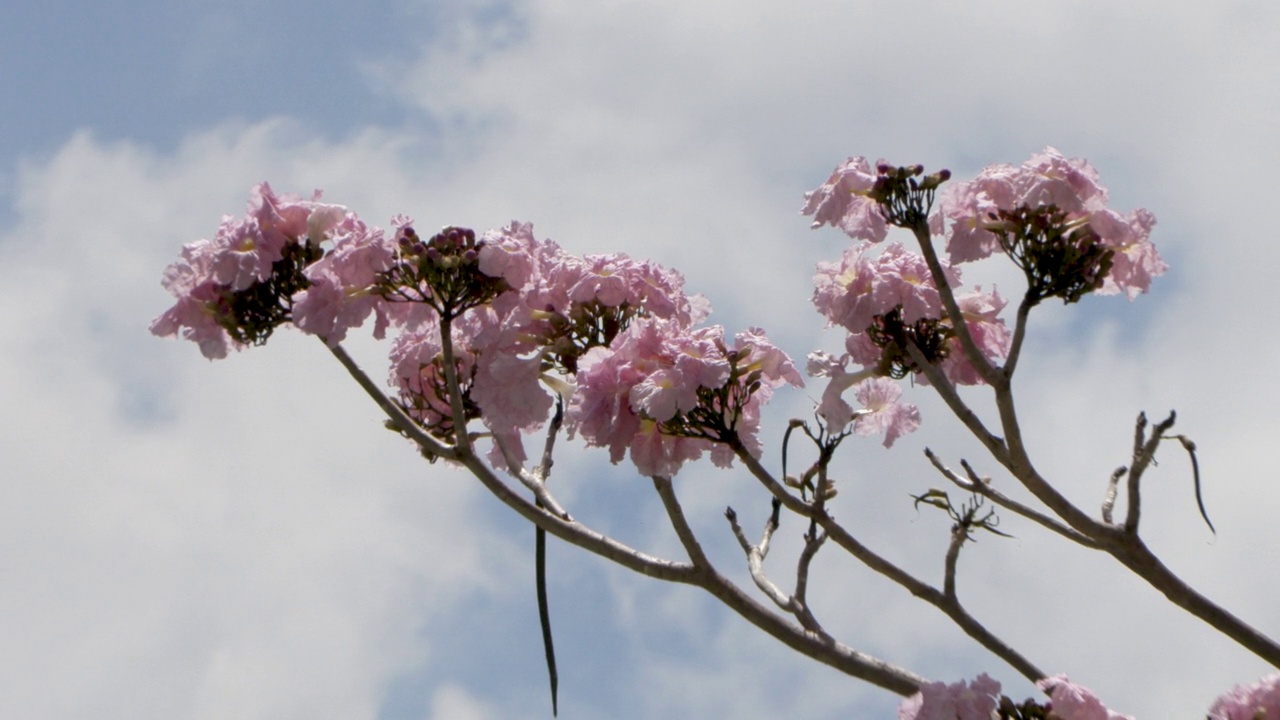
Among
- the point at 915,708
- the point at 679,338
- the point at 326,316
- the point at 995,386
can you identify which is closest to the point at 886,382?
the point at 995,386

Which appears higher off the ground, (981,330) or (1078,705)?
(981,330)

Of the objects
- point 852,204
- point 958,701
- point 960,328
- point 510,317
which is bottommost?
point 958,701

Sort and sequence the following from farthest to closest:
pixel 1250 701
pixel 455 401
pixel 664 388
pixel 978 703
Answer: pixel 455 401 < pixel 664 388 < pixel 978 703 < pixel 1250 701

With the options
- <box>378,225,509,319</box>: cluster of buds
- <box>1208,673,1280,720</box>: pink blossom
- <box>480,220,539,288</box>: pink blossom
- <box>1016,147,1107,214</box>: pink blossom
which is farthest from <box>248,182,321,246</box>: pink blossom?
<box>1208,673,1280,720</box>: pink blossom

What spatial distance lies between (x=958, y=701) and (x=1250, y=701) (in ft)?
2.45

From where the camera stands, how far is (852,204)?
486 centimetres

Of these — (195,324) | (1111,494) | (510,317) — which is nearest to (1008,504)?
(1111,494)

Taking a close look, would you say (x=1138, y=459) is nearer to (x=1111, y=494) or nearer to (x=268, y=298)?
(x=1111, y=494)

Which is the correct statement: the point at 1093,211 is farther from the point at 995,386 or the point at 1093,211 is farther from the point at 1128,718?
the point at 1128,718

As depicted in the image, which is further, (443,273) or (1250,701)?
(443,273)

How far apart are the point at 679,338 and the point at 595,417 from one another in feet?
1.19

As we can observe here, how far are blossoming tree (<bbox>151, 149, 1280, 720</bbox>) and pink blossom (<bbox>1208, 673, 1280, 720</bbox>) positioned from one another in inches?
30.0

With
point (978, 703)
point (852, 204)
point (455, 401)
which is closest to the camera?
point (978, 703)

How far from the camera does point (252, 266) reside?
461 cm
